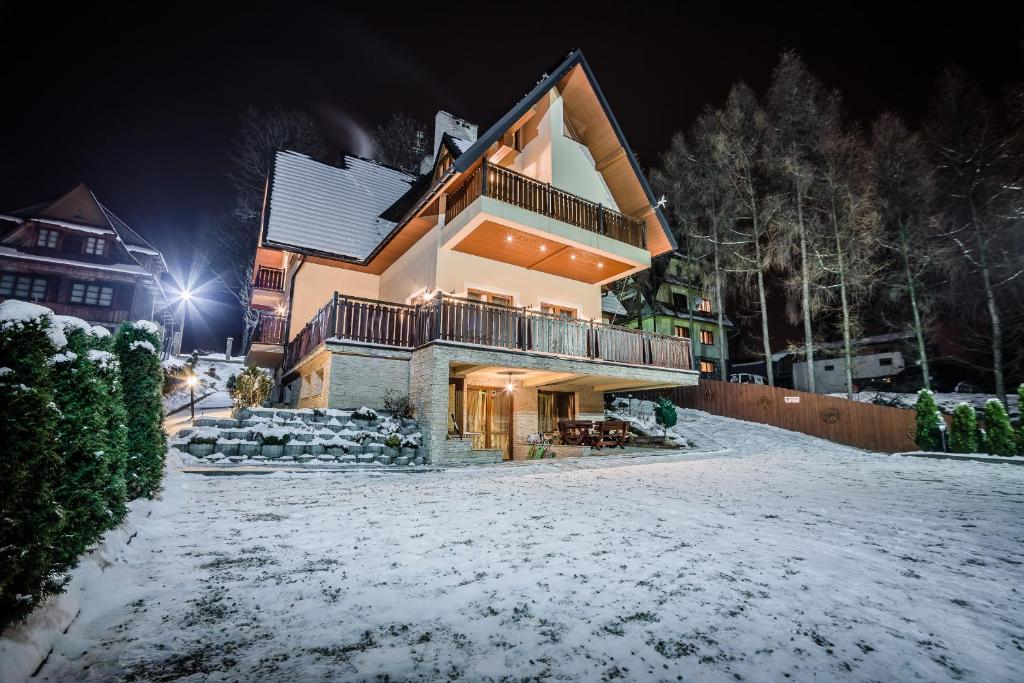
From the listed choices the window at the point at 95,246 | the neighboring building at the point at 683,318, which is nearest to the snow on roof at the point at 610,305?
the neighboring building at the point at 683,318

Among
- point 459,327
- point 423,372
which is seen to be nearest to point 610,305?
point 459,327

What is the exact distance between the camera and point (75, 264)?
89.2 feet

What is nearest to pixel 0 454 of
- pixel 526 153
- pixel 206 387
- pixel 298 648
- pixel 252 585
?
pixel 252 585

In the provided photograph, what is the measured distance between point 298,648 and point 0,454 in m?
1.80

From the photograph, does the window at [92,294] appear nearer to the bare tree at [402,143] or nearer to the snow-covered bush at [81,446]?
the bare tree at [402,143]

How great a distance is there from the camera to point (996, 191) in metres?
17.9

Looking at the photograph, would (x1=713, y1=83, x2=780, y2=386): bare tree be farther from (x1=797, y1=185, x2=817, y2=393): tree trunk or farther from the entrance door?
the entrance door

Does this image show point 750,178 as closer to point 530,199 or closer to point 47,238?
point 530,199

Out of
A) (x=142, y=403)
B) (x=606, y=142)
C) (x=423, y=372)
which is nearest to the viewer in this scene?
(x=142, y=403)

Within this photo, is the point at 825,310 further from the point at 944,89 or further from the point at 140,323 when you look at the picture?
the point at 140,323

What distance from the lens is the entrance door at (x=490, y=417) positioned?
14.1m

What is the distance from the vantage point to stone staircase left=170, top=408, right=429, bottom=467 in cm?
846

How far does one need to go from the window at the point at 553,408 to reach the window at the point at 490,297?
11.3ft

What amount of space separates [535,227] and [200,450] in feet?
31.6
